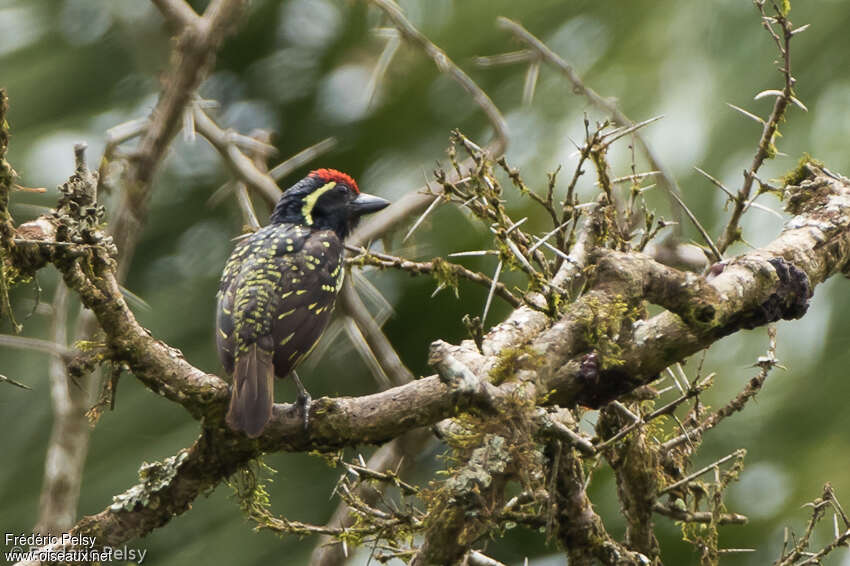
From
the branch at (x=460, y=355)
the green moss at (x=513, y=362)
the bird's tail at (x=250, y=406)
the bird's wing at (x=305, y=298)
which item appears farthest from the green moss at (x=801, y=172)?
the bird's tail at (x=250, y=406)

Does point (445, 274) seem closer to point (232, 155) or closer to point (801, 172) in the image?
point (801, 172)

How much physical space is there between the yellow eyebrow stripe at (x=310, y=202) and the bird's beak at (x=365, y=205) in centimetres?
14

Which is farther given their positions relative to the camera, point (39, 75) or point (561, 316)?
point (39, 75)

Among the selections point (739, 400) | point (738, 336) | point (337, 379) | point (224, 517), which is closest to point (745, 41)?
point (738, 336)

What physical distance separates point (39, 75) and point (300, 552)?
328 centimetres

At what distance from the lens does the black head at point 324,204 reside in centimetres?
451

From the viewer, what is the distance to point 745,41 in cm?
624

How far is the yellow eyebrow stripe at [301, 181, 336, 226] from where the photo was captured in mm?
4480

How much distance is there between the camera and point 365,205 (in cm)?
469

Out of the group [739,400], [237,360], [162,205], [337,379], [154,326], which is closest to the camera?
[739,400]

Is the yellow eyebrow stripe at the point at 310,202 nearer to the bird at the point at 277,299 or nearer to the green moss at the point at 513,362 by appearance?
the bird at the point at 277,299

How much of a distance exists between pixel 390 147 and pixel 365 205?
1.12 metres

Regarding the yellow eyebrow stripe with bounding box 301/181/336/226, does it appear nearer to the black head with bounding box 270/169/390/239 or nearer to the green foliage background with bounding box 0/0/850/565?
the black head with bounding box 270/169/390/239

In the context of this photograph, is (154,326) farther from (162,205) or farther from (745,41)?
(745,41)
